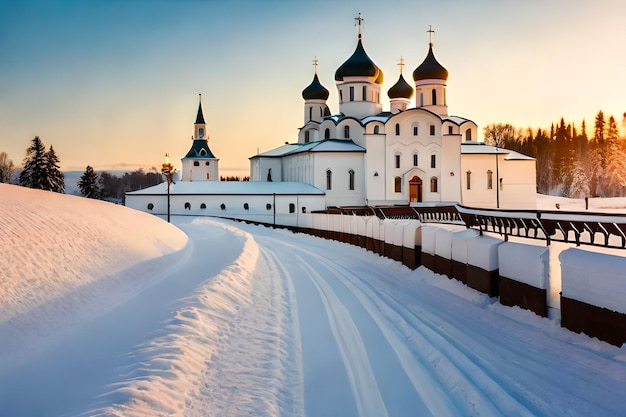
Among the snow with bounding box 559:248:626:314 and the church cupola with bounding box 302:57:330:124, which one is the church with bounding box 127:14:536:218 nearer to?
the church cupola with bounding box 302:57:330:124

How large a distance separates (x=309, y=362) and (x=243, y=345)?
132 cm

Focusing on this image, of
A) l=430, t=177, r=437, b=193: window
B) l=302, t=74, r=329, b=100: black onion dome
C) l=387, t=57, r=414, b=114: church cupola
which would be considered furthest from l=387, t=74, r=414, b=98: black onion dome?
l=430, t=177, r=437, b=193: window

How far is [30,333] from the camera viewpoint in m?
7.62

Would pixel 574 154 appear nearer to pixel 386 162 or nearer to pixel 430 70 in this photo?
pixel 430 70

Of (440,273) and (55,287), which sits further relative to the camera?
(440,273)

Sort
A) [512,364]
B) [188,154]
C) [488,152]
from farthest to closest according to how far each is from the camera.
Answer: [188,154] → [488,152] → [512,364]

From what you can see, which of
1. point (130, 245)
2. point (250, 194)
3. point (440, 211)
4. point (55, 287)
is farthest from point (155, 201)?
point (55, 287)

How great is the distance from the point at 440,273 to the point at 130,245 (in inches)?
333

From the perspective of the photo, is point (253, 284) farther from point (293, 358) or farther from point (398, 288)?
point (293, 358)

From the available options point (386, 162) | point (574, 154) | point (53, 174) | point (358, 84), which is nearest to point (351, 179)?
point (386, 162)

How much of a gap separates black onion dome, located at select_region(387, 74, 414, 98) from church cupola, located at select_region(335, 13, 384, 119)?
3.39m

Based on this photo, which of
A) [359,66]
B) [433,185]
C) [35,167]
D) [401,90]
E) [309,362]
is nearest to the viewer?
[309,362]

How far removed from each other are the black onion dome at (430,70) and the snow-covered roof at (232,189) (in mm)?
19774

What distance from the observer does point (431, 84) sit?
2719 inches
